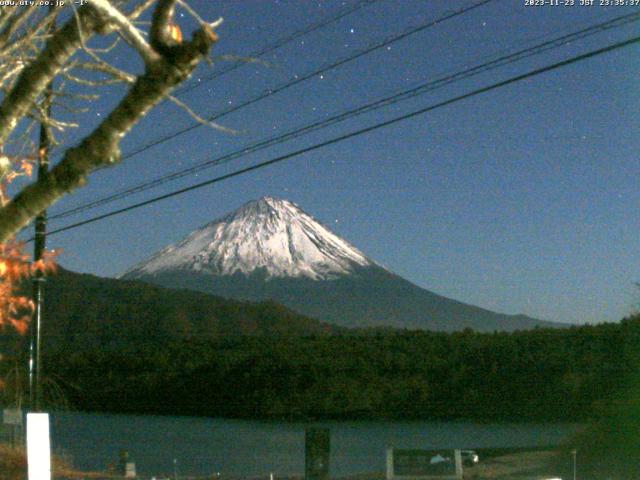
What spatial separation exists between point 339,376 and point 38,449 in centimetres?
3593

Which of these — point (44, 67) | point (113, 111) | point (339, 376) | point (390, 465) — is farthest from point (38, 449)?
point (339, 376)

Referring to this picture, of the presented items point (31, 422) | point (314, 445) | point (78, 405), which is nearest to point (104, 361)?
point (78, 405)

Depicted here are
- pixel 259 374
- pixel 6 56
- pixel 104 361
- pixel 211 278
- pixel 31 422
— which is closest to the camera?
pixel 6 56

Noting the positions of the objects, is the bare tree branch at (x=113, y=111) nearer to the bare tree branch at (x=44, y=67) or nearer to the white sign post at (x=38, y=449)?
the bare tree branch at (x=44, y=67)

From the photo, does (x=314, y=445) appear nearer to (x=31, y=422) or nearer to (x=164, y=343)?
(x=31, y=422)

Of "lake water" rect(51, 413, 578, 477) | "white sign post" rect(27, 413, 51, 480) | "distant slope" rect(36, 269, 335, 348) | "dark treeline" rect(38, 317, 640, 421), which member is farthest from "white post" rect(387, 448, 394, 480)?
"distant slope" rect(36, 269, 335, 348)

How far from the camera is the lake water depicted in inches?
1171

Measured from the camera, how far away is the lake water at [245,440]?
2975 centimetres

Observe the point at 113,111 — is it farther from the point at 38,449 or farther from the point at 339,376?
the point at 339,376

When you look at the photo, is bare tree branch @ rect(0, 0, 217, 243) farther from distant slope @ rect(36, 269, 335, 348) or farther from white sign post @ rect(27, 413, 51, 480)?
distant slope @ rect(36, 269, 335, 348)

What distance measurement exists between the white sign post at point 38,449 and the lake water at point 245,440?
61.6 ft

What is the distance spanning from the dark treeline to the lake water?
2.91ft

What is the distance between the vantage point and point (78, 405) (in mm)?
41812

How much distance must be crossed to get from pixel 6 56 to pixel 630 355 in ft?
89.8
